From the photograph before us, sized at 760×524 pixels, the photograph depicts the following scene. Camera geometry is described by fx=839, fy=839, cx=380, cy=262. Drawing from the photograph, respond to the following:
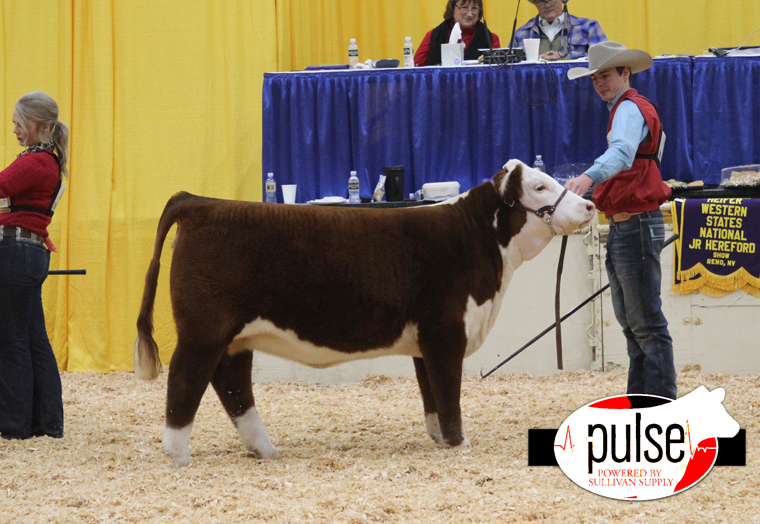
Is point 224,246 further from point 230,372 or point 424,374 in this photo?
point 424,374

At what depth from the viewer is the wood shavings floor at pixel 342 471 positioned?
2.79 meters

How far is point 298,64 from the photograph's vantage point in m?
7.20

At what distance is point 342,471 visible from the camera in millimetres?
3365

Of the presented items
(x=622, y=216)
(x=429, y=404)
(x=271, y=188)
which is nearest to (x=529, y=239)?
(x=622, y=216)

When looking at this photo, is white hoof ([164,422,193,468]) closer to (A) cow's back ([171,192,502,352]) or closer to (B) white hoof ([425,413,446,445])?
(A) cow's back ([171,192,502,352])

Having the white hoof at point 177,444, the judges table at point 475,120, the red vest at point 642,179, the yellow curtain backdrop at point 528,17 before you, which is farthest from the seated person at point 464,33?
the white hoof at point 177,444

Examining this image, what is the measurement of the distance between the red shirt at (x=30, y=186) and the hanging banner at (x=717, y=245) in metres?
3.77

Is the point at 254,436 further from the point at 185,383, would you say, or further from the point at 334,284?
the point at 334,284

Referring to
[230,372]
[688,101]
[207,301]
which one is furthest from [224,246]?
[688,101]

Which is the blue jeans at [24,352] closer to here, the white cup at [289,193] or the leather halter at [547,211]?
the white cup at [289,193]

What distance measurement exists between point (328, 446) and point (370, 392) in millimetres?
1469

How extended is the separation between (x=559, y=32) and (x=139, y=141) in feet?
11.2

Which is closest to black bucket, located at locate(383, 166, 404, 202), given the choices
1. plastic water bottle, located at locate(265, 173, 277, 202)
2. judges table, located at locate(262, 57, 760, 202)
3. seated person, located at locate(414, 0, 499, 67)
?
judges table, located at locate(262, 57, 760, 202)

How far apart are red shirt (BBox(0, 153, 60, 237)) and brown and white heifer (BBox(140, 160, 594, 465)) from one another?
876mm
